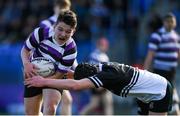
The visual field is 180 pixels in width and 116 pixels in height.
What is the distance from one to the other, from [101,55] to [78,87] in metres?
6.77

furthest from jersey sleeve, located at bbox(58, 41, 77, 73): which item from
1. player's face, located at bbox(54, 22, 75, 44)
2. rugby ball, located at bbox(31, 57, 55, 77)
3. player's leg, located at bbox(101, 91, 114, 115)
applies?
player's leg, located at bbox(101, 91, 114, 115)

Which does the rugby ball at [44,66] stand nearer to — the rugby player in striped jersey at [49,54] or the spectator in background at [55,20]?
the rugby player in striped jersey at [49,54]

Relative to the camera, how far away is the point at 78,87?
863 cm

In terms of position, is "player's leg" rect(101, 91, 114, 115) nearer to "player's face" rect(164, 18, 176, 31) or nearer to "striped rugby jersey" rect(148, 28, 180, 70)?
"striped rugby jersey" rect(148, 28, 180, 70)

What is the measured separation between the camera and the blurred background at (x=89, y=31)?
17812 millimetres

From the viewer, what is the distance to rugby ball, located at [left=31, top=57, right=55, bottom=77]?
378 inches

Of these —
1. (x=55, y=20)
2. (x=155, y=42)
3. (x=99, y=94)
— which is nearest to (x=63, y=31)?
(x=55, y=20)

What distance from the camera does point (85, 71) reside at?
8.91m

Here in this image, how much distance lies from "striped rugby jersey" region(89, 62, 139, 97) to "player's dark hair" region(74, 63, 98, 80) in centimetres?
9

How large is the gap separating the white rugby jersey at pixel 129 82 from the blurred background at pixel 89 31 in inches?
306

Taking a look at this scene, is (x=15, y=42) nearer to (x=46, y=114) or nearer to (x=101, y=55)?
(x=101, y=55)

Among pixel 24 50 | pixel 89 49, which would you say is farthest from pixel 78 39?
pixel 24 50

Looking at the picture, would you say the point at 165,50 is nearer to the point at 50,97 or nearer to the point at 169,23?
the point at 169,23

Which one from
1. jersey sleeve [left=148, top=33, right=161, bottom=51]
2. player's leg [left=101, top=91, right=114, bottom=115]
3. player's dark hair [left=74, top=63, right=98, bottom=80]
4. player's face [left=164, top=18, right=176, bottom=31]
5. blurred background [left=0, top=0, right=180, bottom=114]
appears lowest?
player's leg [left=101, top=91, right=114, bottom=115]
